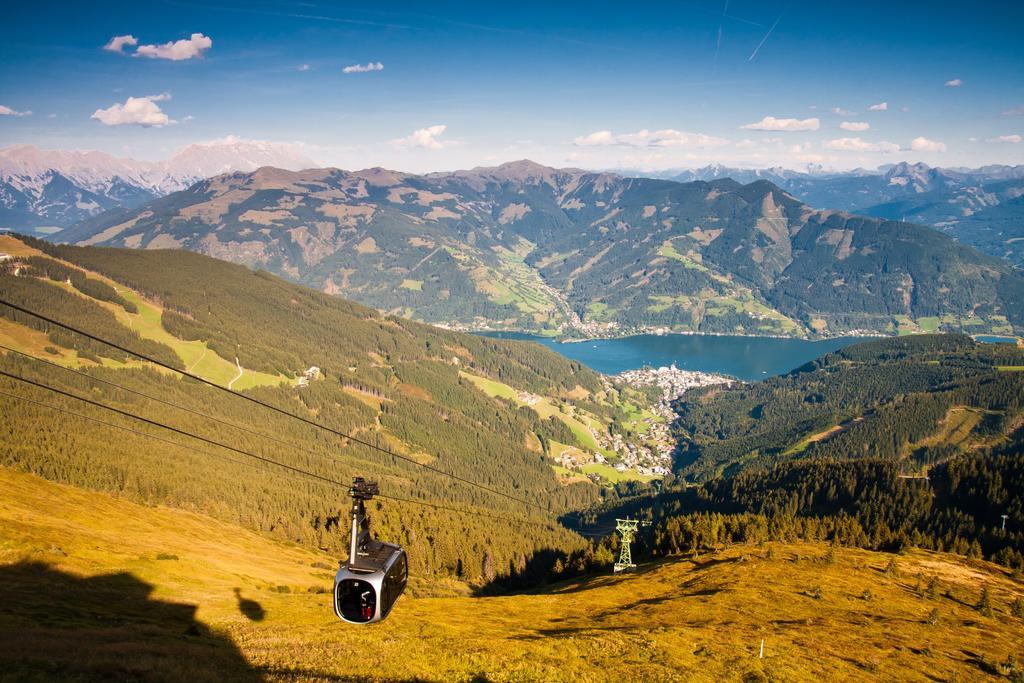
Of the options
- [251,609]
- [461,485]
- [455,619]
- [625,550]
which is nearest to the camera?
[251,609]

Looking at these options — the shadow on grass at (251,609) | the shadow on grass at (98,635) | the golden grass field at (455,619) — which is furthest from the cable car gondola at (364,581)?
the shadow on grass at (251,609)

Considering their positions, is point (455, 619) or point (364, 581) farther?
point (455, 619)

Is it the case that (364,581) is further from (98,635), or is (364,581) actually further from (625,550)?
(625,550)

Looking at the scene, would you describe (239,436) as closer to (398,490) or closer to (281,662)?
(398,490)

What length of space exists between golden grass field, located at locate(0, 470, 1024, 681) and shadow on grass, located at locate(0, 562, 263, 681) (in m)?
0.13

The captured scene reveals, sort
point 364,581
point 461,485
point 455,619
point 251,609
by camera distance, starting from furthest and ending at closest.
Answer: point 461,485 → point 455,619 → point 251,609 → point 364,581

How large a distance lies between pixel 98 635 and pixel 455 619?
25259 millimetres

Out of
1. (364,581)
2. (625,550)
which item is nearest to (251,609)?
(364,581)

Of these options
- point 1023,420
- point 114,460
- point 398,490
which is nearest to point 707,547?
point 398,490

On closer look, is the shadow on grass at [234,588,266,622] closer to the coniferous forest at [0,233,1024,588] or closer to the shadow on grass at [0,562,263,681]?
the shadow on grass at [0,562,263,681]

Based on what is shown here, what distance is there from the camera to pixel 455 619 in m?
45.1

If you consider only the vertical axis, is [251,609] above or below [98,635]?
below

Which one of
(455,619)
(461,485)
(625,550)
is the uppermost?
(455,619)

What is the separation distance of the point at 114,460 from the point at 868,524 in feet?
458
